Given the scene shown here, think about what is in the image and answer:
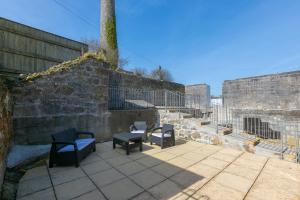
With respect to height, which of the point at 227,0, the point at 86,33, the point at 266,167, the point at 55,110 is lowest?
the point at 266,167

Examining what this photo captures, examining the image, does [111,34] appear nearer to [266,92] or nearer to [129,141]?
[129,141]

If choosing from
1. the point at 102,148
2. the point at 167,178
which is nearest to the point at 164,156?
the point at 167,178

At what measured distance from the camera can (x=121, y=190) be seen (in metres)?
2.65

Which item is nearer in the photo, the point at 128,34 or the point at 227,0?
the point at 227,0

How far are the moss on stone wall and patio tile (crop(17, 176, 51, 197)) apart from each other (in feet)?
34.8

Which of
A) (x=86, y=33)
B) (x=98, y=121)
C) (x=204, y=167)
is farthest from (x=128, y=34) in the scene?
(x=204, y=167)

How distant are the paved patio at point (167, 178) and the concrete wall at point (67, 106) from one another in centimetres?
146

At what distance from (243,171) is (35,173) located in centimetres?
458

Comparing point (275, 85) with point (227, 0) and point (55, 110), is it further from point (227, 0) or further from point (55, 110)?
point (55, 110)

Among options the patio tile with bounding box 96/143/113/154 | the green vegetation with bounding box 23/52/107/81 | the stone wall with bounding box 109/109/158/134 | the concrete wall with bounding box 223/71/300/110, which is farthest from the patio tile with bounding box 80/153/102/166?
the concrete wall with bounding box 223/71/300/110

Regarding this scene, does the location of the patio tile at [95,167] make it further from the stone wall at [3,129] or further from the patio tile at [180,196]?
the patio tile at [180,196]

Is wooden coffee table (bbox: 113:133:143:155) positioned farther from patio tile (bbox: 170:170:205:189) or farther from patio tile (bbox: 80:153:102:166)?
patio tile (bbox: 170:170:205:189)

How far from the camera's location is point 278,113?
27.1ft

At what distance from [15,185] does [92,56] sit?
442cm
